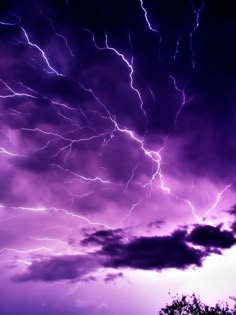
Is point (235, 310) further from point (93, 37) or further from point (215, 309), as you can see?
point (93, 37)

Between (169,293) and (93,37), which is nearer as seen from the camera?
(93,37)

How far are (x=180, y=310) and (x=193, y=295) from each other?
3.71 feet

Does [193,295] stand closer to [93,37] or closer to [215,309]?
[215,309]

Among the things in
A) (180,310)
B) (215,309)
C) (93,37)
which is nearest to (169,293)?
(180,310)

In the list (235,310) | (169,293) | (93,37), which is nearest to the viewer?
(93,37)

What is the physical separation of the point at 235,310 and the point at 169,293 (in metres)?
3.59

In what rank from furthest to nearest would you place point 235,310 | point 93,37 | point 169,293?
1. point 169,293
2. point 235,310
3. point 93,37

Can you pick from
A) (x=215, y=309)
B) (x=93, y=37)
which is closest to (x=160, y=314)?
(x=215, y=309)

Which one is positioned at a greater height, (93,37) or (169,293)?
(93,37)

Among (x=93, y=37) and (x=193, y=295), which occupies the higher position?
(x=93, y=37)

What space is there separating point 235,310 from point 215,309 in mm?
1034

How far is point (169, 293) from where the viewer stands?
2000 centimetres

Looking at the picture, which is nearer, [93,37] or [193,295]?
[93,37]

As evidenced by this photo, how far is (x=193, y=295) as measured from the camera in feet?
64.5
